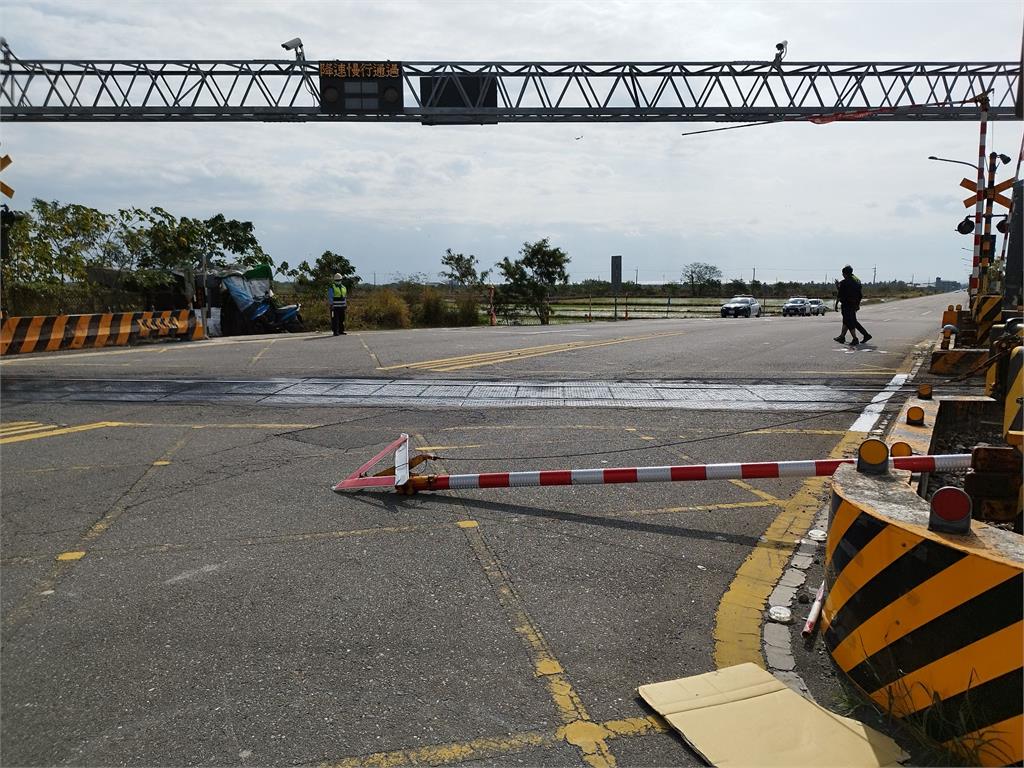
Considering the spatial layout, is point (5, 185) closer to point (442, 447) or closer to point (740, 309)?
point (442, 447)

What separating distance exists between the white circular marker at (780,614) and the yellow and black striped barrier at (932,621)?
1.42ft

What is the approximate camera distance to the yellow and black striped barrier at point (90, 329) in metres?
16.9

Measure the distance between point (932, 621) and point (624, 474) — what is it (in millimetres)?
2743

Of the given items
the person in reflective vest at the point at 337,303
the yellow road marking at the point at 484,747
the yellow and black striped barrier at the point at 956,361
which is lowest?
the yellow road marking at the point at 484,747

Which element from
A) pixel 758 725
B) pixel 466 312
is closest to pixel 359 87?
pixel 466 312

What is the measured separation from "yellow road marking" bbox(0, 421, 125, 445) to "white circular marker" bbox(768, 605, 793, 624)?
7.70 meters

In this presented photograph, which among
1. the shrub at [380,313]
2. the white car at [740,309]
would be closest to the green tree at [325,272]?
the shrub at [380,313]

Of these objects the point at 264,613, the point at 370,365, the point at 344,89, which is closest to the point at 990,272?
the point at 370,365

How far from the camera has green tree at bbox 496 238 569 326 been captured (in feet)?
126

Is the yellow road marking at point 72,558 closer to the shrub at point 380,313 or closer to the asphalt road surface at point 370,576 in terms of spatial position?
the asphalt road surface at point 370,576

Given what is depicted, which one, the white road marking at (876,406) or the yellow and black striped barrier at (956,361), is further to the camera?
the yellow and black striped barrier at (956,361)

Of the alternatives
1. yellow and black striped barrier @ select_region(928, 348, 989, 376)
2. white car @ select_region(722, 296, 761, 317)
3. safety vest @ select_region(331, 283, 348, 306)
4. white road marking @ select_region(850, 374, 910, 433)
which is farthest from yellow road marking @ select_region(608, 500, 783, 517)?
white car @ select_region(722, 296, 761, 317)

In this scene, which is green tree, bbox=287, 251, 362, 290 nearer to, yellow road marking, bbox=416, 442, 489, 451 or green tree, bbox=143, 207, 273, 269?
green tree, bbox=143, 207, 273, 269

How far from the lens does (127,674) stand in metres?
3.48
